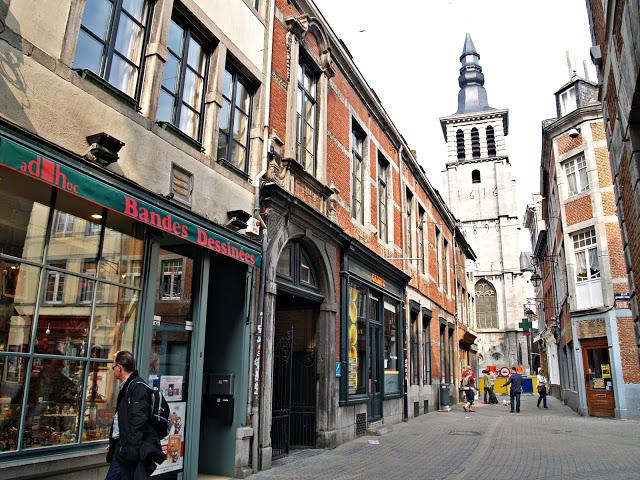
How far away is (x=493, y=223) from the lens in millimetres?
61531

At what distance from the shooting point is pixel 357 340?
1288 cm

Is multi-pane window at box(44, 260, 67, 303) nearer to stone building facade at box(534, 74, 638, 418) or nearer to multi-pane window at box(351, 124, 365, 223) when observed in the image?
multi-pane window at box(351, 124, 365, 223)

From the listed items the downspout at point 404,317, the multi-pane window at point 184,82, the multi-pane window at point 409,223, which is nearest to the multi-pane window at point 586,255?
the multi-pane window at point 409,223

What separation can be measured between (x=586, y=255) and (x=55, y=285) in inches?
752

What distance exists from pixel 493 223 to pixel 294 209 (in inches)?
2190

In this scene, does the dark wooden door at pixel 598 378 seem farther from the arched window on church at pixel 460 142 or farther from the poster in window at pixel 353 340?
the arched window on church at pixel 460 142

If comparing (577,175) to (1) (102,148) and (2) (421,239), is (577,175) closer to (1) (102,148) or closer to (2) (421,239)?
(2) (421,239)

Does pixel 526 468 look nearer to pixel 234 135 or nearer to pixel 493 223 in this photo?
pixel 234 135

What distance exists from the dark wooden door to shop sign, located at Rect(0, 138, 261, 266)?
15.8 m

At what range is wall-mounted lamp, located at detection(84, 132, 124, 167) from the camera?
5695 mm

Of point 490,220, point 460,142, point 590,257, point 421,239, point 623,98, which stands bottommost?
point 623,98

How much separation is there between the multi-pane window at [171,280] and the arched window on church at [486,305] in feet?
188

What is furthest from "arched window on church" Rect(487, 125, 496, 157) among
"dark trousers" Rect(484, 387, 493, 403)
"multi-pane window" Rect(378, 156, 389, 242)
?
"multi-pane window" Rect(378, 156, 389, 242)

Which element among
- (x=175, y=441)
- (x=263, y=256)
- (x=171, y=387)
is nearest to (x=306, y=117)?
(x=263, y=256)
